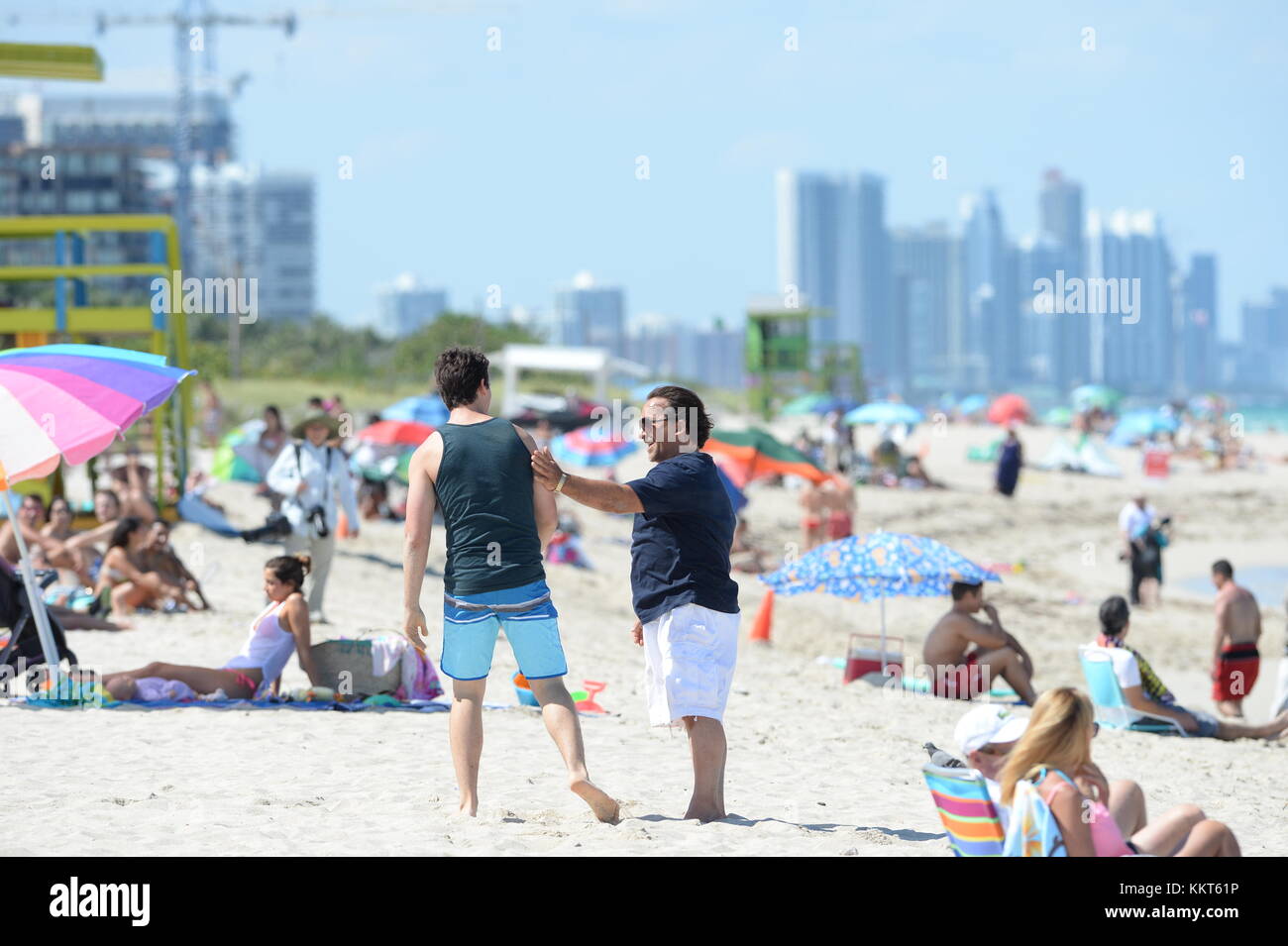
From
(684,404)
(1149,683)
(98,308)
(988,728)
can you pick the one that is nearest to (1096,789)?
(988,728)

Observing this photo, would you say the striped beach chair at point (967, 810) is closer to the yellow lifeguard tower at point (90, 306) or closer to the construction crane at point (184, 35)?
the yellow lifeguard tower at point (90, 306)

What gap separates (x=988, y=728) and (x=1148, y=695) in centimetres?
394

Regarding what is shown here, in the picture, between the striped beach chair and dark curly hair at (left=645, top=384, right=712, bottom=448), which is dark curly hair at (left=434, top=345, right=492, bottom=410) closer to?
dark curly hair at (left=645, top=384, right=712, bottom=448)

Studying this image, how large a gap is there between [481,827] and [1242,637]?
238 inches

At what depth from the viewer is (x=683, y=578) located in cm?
463

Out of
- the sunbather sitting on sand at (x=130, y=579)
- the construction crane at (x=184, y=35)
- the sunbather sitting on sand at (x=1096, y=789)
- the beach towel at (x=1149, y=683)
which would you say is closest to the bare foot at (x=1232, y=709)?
the beach towel at (x=1149, y=683)

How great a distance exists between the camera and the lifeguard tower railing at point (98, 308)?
1232 cm

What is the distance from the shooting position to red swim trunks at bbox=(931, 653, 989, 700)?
8281 mm

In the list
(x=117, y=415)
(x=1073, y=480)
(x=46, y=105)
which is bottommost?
(x=1073, y=480)

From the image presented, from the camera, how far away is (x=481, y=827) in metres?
4.70

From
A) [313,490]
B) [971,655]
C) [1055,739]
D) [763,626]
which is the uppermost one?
[313,490]

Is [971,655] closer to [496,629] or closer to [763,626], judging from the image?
[763,626]
